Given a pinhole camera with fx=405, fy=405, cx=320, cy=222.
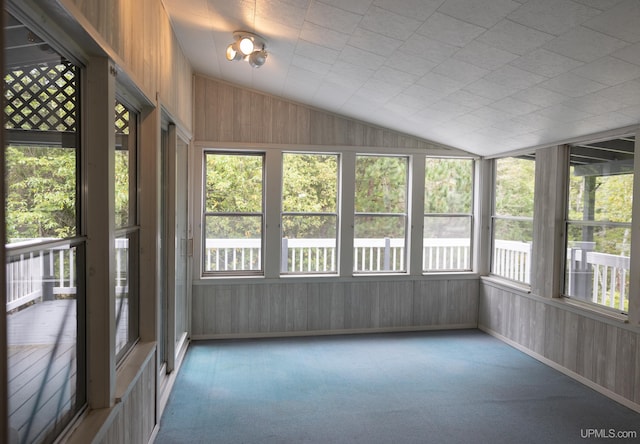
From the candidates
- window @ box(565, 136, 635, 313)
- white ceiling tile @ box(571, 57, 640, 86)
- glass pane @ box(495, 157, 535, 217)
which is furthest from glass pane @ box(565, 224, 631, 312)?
white ceiling tile @ box(571, 57, 640, 86)

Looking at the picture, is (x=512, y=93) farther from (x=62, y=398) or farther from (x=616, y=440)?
(x=62, y=398)

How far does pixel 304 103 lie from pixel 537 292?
10.8 ft

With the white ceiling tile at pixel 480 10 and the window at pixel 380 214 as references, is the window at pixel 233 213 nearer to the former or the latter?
the window at pixel 380 214

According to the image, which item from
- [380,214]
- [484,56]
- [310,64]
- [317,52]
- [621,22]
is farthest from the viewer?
[380,214]

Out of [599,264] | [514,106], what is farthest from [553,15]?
[599,264]

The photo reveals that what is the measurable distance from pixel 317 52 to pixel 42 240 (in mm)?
2531

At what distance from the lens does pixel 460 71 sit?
293 cm

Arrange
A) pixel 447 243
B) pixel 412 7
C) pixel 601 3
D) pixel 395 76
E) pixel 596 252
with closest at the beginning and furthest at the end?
pixel 601 3
pixel 412 7
pixel 395 76
pixel 596 252
pixel 447 243

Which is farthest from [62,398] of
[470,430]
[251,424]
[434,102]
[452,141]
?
[452,141]

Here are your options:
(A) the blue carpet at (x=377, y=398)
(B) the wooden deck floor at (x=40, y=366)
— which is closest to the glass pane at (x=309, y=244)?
(A) the blue carpet at (x=377, y=398)

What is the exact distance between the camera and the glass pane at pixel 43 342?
120cm

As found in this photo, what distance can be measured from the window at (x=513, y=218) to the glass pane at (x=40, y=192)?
4.35 meters

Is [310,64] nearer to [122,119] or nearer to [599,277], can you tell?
[122,119]

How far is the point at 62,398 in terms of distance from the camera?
1.56m
